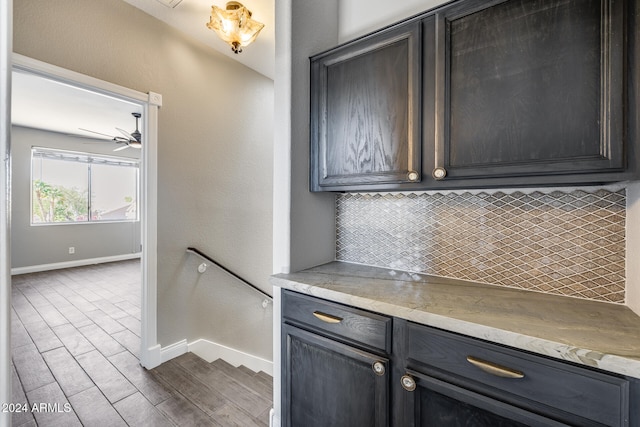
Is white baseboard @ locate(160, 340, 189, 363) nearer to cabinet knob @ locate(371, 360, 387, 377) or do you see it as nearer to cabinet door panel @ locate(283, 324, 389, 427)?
cabinet door panel @ locate(283, 324, 389, 427)

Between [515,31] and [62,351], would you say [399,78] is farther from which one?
[62,351]

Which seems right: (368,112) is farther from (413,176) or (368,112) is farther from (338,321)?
(338,321)

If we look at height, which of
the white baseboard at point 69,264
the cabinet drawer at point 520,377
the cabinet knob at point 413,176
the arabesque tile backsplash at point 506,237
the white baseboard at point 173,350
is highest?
the cabinet knob at point 413,176

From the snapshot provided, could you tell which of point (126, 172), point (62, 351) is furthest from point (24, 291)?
point (126, 172)

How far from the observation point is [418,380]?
101 centimetres

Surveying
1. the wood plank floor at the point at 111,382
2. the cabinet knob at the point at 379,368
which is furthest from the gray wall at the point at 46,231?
the cabinet knob at the point at 379,368

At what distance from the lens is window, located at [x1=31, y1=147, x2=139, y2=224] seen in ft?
17.8

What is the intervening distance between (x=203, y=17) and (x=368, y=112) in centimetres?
183

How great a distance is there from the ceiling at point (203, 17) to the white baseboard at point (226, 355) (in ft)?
8.68

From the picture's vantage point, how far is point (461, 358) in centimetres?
92

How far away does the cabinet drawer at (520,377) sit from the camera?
735 millimetres

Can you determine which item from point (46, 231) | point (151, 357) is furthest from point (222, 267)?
point (46, 231)

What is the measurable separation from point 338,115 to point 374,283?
0.87 metres

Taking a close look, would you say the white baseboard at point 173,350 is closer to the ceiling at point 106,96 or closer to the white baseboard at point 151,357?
the white baseboard at point 151,357
